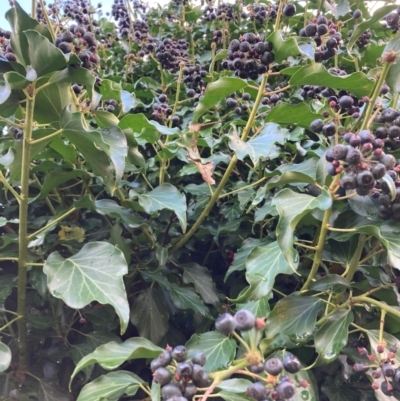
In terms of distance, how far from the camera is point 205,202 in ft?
4.29

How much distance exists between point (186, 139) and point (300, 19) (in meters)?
1.13

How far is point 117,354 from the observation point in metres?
0.81

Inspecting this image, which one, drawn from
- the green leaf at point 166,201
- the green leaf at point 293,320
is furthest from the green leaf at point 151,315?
the green leaf at point 293,320

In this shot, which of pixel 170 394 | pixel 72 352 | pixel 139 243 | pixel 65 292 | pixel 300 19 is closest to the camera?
pixel 170 394

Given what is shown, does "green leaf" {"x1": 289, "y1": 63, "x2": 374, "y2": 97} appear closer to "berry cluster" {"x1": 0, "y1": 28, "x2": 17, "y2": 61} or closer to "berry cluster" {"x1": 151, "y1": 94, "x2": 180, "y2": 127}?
"berry cluster" {"x1": 151, "y1": 94, "x2": 180, "y2": 127}

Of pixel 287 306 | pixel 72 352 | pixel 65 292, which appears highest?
pixel 65 292

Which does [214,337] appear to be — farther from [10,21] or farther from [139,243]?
[10,21]

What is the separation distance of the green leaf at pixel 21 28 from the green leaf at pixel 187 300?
0.65 m

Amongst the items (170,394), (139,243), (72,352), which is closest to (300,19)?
(139,243)

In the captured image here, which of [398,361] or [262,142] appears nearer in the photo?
[398,361]

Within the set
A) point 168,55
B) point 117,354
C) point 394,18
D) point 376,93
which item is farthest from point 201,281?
point 168,55

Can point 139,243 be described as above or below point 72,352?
above

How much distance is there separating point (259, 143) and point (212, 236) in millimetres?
447

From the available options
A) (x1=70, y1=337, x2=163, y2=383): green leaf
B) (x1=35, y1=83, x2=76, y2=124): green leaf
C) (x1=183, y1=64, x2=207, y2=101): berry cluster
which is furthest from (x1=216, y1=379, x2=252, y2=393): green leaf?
(x1=183, y1=64, x2=207, y2=101): berry cluster
